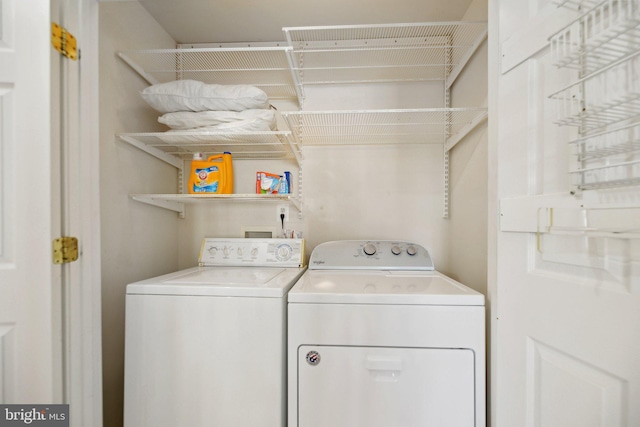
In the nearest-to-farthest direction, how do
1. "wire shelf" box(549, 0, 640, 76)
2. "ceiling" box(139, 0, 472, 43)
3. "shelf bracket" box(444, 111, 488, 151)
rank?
"wire shelf" box(549, 0, 640, 76)
"shelf bracket" box(444, 111, 488, 151)
"ceiling" box(139, 0, 472, 43)

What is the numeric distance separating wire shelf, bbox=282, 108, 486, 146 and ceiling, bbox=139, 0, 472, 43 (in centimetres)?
61

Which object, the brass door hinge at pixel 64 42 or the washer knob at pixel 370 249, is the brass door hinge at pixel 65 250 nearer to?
the brass door hinge at pixel 64 42

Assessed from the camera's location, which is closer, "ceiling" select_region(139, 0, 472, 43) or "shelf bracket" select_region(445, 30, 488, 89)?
"shelf bracket" select_region(445, 30, 488, 89)

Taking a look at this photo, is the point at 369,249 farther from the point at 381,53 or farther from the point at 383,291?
the point at 381,53

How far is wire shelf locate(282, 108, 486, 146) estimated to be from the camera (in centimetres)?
180

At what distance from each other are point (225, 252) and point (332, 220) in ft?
2.53

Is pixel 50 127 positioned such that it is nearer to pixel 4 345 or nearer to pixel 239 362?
pixel 4 345

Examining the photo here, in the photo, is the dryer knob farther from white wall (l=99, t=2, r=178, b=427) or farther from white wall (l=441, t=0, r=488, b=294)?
white wall (l=99, t=2, r=178, b=427)

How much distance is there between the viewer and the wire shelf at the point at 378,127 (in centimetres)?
180

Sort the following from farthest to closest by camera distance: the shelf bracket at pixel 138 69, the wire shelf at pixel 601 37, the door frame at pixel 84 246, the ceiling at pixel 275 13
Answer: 1. the ceiling at pixel 275 13
2. the shelf bracket at pixel 138 69
3. the door frame at pixel 84 246
4. the wire shelf at pixel 601 37

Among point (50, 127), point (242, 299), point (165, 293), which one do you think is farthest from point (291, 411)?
point (50, 127)

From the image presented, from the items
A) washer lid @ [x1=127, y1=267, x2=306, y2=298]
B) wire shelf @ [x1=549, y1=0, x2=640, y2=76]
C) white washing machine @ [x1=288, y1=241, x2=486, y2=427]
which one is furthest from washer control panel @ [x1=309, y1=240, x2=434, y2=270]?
wire shelf @ [x1=549, y1=0, x2=640, y2=76]

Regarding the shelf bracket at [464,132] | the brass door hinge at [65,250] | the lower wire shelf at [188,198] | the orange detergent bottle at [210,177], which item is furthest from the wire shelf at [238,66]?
the brass door hinge at [65,250]

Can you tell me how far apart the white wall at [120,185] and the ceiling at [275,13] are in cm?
20
